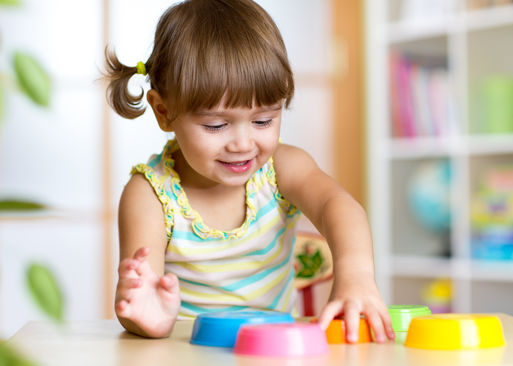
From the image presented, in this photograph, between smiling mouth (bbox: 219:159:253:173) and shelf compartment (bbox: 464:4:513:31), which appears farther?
shelf compartment (bbox: 464:4:513:31)

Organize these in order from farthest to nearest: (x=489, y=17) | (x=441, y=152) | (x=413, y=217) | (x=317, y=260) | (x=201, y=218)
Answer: (x=413, y=217), (x=441, y=152), (x=489, y=17), (x=317, y=260), (x=201, y=218)

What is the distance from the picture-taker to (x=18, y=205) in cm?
24

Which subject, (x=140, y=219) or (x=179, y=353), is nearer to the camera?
(x=179, y=353)

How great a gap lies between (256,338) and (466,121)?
93.0 inches

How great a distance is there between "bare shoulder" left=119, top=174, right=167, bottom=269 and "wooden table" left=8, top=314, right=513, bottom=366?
0.65 ft

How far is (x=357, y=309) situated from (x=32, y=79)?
0.57 meters

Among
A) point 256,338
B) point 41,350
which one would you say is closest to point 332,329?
point 256,338

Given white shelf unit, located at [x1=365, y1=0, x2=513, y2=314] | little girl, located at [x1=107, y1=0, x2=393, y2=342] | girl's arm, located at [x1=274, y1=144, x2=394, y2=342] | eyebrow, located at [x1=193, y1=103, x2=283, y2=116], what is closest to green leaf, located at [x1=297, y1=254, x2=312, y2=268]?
little girl, located at [x1=107, y1=0, x2=393, y2=342]

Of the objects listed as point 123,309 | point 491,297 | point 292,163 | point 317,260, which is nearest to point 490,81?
point 491,297

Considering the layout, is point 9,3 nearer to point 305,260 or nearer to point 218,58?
point 218,58

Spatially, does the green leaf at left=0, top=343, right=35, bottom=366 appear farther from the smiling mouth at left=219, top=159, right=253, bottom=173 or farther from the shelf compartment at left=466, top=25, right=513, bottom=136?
the shelf compartment at left=466, top=25, right=513, bottom=136

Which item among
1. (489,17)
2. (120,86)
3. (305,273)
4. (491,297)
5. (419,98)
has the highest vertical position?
(489,17)

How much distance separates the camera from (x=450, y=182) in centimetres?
285

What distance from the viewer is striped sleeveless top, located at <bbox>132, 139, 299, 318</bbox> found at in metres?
1.14
